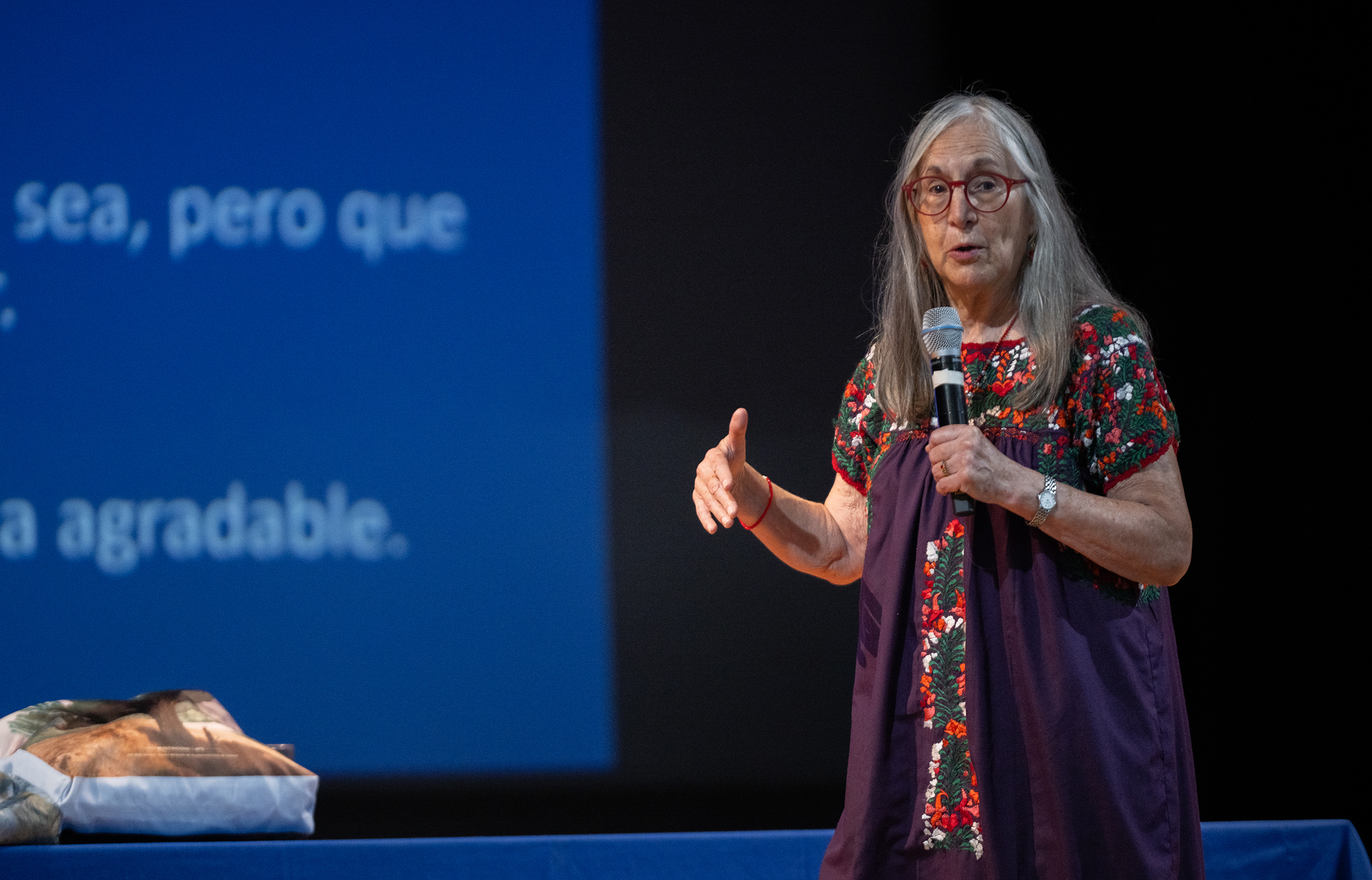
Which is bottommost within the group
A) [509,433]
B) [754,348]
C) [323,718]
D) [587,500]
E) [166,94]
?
[323,718]

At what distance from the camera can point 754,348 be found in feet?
9.38

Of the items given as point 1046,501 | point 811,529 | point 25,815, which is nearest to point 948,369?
point 1046,501

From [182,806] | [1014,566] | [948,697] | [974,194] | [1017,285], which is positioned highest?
[974,194]

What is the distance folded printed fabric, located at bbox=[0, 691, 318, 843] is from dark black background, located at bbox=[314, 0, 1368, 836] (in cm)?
16

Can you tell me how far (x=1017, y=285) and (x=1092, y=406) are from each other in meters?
0.20

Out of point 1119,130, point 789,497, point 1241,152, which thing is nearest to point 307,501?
point 789,497

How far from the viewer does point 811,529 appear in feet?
4.91

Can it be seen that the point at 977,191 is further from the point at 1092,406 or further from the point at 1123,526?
the point at 1123,526

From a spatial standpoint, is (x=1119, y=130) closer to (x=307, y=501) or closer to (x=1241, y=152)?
(x=1241, y=152)

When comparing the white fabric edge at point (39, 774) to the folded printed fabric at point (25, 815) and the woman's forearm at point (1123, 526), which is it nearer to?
the folded printed fabric at point (25, 815)

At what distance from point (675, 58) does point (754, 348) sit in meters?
0.80

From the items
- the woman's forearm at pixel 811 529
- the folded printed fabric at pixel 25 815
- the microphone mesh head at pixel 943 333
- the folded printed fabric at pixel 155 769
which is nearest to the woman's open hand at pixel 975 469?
the microphone mesh head at pixel 943 333

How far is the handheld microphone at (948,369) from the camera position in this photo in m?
1.15

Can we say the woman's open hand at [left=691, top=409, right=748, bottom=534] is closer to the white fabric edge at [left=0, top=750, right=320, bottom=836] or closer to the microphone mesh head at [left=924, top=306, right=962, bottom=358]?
the microphone mesh head at [left=924, top=306, right=962, bottom=358]
